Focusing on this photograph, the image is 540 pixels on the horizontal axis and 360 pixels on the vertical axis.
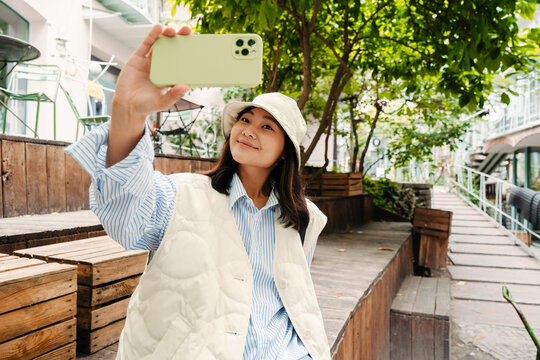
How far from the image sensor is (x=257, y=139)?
4.83 ft

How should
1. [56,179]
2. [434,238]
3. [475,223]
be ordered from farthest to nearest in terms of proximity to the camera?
1. [475,223]
2. [434,238]
3. [56,179]

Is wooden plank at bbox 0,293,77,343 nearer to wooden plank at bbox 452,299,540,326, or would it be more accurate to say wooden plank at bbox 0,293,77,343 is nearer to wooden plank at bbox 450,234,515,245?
wooden plank at bbox 452,299,540,326

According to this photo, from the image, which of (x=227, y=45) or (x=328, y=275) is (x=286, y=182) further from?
(x=328, y=275)

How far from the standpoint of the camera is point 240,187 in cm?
142

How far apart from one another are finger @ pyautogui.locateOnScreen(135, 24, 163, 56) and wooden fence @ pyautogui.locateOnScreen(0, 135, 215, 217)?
2609 millimetres

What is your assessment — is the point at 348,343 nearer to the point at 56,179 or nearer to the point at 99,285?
the point at 99,285

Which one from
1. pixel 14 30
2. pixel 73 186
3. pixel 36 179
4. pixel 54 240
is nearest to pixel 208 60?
pixel 54 240

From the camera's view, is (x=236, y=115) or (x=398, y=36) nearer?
(x=236, y=115)

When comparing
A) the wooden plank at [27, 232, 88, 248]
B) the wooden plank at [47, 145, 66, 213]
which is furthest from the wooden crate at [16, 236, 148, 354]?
the wooden plank at [47, 145, 66, 213]

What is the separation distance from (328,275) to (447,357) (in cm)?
133

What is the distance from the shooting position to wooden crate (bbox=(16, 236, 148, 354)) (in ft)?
5.64

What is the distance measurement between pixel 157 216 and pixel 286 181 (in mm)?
565

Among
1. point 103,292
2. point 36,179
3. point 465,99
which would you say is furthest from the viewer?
point 465,99

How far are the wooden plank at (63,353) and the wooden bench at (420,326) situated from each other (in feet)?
9.79
